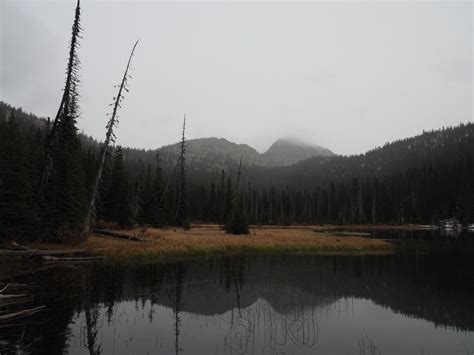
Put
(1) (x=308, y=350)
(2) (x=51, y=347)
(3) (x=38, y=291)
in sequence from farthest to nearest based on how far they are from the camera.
Result: (3) (x=38, y=291)
(1) (x=308, y=350)
(2) (x=51, y=347)

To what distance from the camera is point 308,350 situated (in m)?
10.9

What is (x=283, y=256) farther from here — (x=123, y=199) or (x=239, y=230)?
(x=123, y=199)

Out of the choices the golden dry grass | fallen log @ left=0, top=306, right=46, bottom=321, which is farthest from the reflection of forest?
the golden dry grass

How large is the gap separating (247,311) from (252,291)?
141 inches

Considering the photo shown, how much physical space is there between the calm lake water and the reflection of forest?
5 cm

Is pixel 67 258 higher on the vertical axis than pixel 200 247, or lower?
lower

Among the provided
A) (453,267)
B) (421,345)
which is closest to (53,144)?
(421,345)

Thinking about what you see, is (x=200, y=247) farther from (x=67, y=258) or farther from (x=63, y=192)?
(x=63, y=192)

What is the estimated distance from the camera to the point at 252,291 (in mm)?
18594

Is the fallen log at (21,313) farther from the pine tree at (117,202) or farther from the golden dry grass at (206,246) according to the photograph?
the pine tree at (117,202)

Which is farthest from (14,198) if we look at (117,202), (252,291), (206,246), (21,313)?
(117,202)

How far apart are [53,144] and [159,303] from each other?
21.4 metres

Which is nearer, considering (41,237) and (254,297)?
(254,297)

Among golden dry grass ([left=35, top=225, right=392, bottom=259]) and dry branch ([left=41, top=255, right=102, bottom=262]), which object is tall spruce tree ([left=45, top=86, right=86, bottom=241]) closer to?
golden dry grass ([left=35, top=225, right=392, bottom=259])
